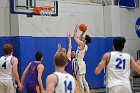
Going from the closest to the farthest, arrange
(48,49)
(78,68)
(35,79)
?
(35,79), (78,68), (48,49)

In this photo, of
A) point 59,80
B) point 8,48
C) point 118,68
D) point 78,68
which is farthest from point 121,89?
point 78,68

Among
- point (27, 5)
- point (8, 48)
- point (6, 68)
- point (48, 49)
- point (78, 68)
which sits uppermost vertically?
point (27, 5)

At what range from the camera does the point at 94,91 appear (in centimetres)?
1400

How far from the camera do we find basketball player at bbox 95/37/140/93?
19.6 ft

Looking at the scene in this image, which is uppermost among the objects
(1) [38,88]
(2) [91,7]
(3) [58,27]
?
(2) [91,7]

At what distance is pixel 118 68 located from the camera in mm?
6051

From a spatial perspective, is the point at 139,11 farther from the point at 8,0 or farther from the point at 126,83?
the point at 126,83

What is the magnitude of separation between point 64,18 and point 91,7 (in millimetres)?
1626

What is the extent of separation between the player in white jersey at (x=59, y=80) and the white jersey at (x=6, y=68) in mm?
3310

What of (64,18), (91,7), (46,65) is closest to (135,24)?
(91,7)

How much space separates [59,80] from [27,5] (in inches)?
288

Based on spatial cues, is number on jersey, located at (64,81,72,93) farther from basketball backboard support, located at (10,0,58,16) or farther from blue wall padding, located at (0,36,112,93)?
blue wall padding, located at (0,36,112,93)

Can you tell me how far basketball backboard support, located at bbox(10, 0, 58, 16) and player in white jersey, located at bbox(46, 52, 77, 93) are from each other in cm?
674

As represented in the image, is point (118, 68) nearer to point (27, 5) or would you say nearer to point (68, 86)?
point (68, 86)
